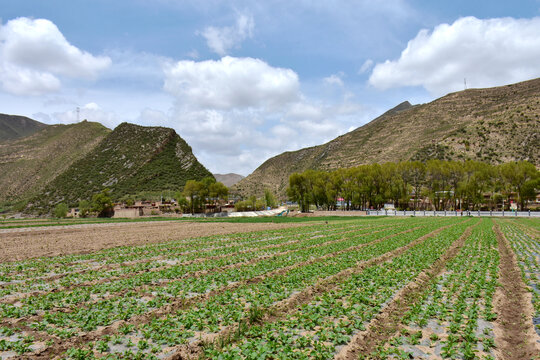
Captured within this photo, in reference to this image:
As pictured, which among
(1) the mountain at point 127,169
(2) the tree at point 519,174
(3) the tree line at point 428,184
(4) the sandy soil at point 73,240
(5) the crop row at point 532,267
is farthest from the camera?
(1) the mountain at point 127,169

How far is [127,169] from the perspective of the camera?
167 meters

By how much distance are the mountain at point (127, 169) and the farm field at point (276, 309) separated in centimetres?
14587

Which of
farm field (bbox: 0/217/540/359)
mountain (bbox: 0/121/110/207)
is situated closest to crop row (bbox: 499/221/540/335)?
farm field (bbox: 0/217/540/359)

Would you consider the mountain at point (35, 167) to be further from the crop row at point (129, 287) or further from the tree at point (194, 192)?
the crop row at point (129, 287)

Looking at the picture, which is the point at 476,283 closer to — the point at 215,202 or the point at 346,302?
the point at 346,302

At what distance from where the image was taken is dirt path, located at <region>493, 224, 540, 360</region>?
8.25 metres

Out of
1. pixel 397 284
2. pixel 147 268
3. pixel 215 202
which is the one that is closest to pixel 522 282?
pixel 397 284

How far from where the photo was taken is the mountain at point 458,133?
118 metres

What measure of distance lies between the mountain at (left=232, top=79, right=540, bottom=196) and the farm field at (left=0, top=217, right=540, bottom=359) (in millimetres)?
117132

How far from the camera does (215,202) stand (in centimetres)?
15012

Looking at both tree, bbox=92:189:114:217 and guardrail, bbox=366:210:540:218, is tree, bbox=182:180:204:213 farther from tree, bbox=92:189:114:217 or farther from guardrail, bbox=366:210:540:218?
guardrail, bbox=366:210:540:218

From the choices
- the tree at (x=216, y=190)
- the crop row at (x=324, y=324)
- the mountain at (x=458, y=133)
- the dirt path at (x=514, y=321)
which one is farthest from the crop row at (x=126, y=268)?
the mountain at (x=458, y=133)

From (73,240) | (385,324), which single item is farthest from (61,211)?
(385,324)

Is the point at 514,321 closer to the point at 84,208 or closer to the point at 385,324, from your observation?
the point at 385,324
